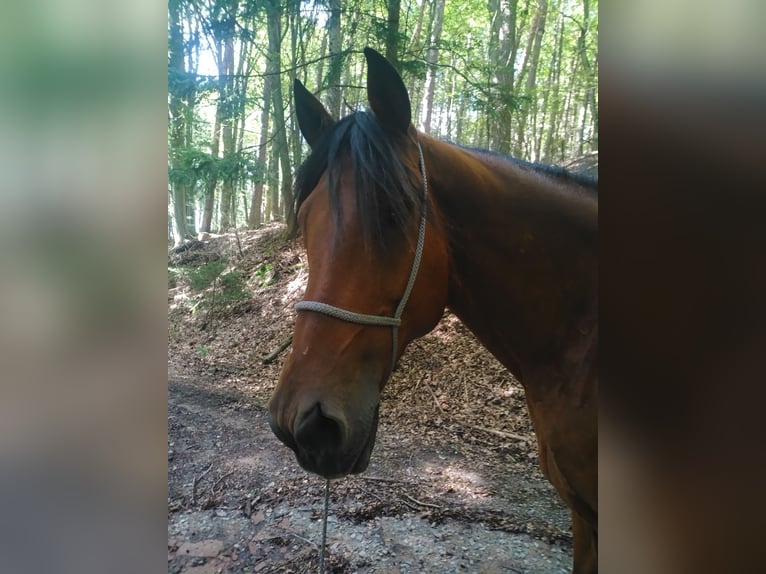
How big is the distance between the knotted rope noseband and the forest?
1.07 feet

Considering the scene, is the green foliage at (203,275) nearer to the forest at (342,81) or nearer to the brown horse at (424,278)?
the forest at (342,81)

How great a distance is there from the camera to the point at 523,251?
1067 millimetres

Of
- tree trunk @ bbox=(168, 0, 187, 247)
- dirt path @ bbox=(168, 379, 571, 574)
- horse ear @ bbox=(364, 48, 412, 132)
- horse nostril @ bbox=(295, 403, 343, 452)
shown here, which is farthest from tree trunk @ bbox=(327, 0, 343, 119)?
dirt path @ bbox=(168, 379, 571, 574)

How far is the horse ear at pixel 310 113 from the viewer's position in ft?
3.80

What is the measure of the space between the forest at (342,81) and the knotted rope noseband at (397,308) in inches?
12.8

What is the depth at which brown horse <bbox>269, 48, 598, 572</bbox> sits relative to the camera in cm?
92

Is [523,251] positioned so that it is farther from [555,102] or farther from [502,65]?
[502,65]

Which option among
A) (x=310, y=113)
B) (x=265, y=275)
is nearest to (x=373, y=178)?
(x=310, y=113)

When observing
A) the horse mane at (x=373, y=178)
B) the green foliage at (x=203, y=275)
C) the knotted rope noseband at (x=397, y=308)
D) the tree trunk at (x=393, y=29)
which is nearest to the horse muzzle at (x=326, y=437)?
the knotted rope noseband at (x=397, y=308)

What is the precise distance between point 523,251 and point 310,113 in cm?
68

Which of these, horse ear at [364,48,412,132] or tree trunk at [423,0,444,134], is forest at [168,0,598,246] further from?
horse ear at [364,48,412,132]
